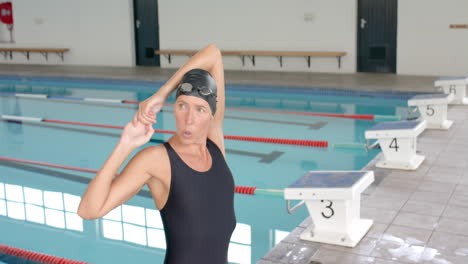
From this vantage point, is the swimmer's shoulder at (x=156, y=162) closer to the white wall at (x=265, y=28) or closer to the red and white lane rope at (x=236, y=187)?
the red and white lane rope at (x=236, y=187)

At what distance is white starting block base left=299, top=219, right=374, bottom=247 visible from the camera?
3.34 m

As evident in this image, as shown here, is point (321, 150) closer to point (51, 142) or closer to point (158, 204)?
point (51, 142)

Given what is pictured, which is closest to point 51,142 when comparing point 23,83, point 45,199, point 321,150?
point 45,199

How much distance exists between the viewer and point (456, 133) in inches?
253

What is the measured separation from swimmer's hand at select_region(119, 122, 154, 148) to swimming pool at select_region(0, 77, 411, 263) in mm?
2579

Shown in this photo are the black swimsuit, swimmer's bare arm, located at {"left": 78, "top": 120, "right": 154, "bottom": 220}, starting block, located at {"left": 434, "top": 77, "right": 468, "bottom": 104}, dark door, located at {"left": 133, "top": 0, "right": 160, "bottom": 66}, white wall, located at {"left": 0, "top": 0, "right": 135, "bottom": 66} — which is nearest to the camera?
swimmer's bare arm, located at {"left": 78, "top": 120, "right": 154, "bottom": 220}

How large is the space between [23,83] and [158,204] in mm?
13812

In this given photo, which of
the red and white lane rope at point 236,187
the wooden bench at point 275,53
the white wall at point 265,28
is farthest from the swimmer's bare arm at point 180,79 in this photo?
the white wall at point 265,28

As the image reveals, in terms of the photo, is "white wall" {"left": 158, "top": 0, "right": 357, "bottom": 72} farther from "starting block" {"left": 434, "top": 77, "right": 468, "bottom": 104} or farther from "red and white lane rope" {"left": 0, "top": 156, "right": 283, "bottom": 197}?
"red and white lane rope" {"left": 0, "top": 156, "right": 283, "bottom": 197}

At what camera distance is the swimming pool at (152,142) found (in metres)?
4.29

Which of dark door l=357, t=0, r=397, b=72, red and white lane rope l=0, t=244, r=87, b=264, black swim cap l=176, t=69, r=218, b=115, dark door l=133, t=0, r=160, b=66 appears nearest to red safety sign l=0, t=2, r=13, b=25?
dark door l=133, t=0, r=160, b=66

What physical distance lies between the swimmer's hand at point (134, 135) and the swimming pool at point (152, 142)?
2.58m

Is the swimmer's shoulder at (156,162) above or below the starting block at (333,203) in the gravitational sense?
above

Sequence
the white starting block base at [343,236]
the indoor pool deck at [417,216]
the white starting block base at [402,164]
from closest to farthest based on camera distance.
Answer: the indoor pool deck at [417,216], the white starting block base at [343,236], the white starting block base at [402,164]
